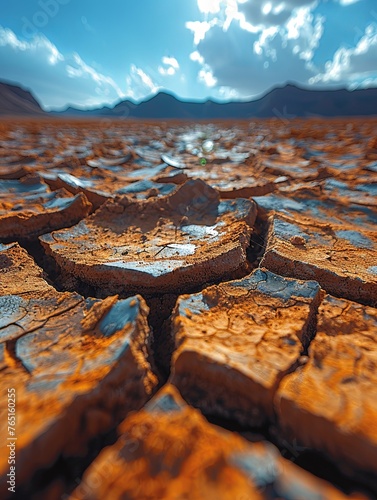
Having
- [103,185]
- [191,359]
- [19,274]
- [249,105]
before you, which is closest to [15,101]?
[249,105]

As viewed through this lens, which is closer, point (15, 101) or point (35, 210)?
point (35, 210)

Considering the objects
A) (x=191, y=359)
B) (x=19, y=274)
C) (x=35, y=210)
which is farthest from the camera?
(x=35, y=210)

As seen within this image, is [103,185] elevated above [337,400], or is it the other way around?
[103,185]

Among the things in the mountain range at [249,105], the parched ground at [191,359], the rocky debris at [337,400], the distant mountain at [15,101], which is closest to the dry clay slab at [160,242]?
the parched ground at [191,359]

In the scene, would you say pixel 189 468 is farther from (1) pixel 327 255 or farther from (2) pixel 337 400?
(1) pixel 327 255

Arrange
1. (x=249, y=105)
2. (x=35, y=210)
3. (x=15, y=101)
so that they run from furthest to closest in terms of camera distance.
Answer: (x=249, y=105) → (x=15, y=101) → (x=35, y=210)

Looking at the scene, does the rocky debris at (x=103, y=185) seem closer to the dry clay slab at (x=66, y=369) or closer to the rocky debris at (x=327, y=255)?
the rocky debris at (x=327, y=255)

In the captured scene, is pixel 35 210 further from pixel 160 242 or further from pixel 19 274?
pixel 160 242

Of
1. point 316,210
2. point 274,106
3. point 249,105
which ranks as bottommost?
point 316,210
